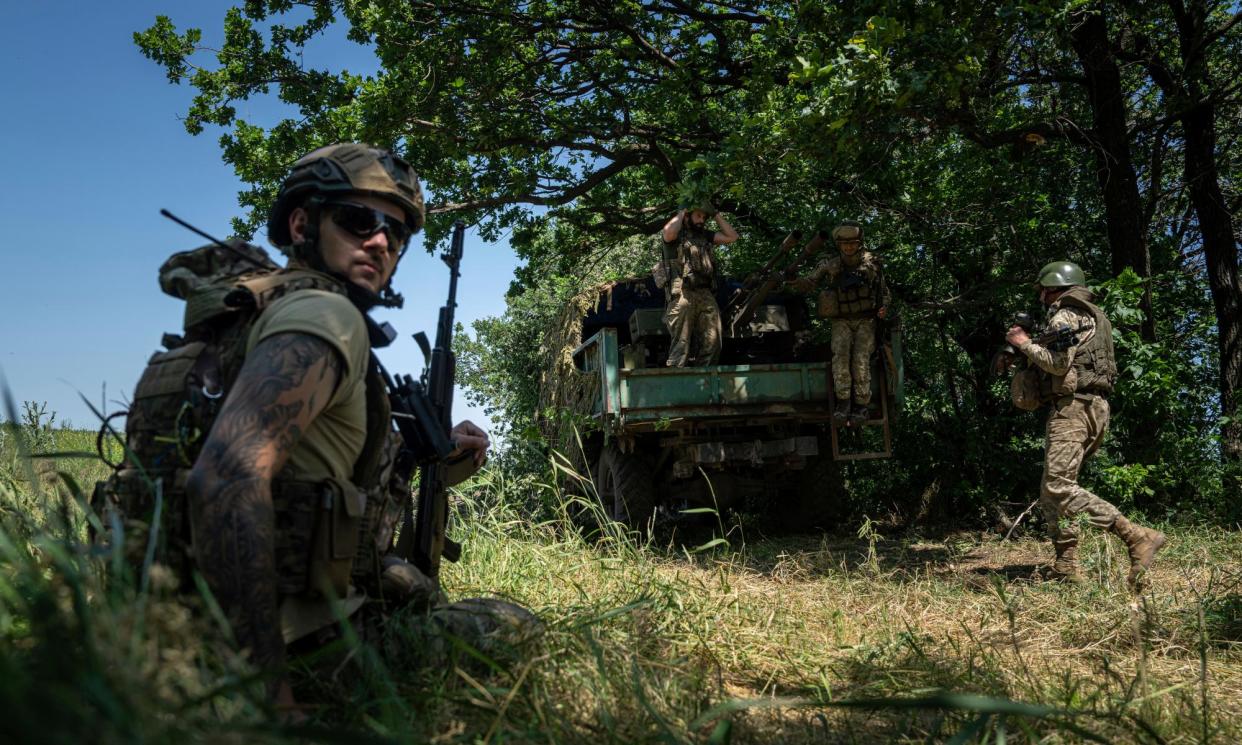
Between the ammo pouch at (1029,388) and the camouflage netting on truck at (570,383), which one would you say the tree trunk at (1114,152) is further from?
the camouflage netting on truck at (570,383)

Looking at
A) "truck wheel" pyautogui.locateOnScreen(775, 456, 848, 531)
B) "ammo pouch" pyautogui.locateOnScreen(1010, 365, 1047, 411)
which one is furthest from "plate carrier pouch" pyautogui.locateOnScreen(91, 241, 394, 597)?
"truck wheel" pyautogui.locateOnScreen(775, 456, 848, 531)

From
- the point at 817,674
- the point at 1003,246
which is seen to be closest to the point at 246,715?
the point at 817,674

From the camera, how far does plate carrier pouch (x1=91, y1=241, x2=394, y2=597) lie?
6.39 feet

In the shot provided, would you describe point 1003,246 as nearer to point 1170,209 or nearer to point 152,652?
point 1170,209

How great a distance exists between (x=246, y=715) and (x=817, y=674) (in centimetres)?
247

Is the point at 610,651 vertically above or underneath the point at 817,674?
above

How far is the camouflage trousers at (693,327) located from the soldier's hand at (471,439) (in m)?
5.28

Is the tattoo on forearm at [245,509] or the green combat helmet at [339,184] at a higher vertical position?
the green combat helmet at [339,184]

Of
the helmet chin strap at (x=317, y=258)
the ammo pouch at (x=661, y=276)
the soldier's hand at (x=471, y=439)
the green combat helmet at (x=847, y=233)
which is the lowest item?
the soldier's hand at (x=471, y=439)

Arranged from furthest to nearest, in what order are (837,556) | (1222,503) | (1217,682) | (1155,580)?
1. (1222,503)
2. (837,556)
3. (1155,580)
4. (1217,682)

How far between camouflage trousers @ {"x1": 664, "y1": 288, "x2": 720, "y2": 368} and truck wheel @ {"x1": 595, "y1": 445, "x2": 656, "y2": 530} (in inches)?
36.5

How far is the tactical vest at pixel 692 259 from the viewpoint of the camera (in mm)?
8320

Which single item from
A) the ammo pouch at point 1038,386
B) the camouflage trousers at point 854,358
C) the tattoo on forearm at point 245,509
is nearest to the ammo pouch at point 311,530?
the tattoo on forearm at point 245,509

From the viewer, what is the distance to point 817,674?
3428 millimetres
